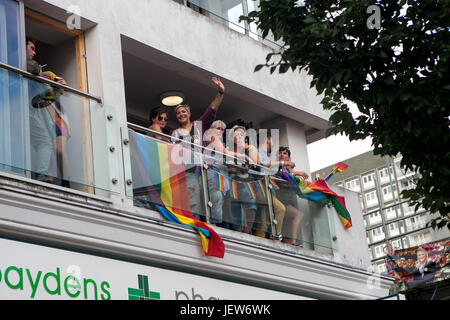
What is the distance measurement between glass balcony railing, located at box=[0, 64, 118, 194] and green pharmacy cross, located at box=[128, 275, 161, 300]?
1076mm

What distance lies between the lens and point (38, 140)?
870cm

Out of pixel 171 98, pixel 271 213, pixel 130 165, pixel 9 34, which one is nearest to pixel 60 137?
pixel 130 165

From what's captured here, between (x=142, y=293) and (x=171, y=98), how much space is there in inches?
218

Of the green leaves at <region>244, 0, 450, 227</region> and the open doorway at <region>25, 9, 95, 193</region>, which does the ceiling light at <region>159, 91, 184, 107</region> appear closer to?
the open doorway at <region>25, 9, 95, 193</region>

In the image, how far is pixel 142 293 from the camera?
359 inches

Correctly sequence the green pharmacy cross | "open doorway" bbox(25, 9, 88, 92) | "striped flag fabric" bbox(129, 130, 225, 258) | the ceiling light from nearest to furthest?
the green pharmacy cross, "striped flag fabric" bbox(129, 130, 225, 258), "open doorway" bbox(25, 9, 88, 92), the ceiling light

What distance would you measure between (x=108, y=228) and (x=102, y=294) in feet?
2.38

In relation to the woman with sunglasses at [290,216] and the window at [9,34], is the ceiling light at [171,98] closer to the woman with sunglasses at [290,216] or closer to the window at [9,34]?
the woman with sunglasses at [290,216]

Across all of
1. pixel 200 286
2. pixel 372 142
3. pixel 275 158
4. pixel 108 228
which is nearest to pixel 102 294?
pixel 108 228

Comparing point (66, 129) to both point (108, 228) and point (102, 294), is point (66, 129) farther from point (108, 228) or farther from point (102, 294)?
point (102, 294)

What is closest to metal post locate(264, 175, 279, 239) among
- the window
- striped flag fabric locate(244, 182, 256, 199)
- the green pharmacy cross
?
striped flag fabric locate(244, 182, 256, 199)

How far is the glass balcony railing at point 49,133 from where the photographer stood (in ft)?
27.8

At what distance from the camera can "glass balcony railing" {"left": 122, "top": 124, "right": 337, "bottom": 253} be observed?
9.95 meters

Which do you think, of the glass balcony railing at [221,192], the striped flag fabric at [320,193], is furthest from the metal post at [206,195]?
the striped flag fabric at [320,193]
